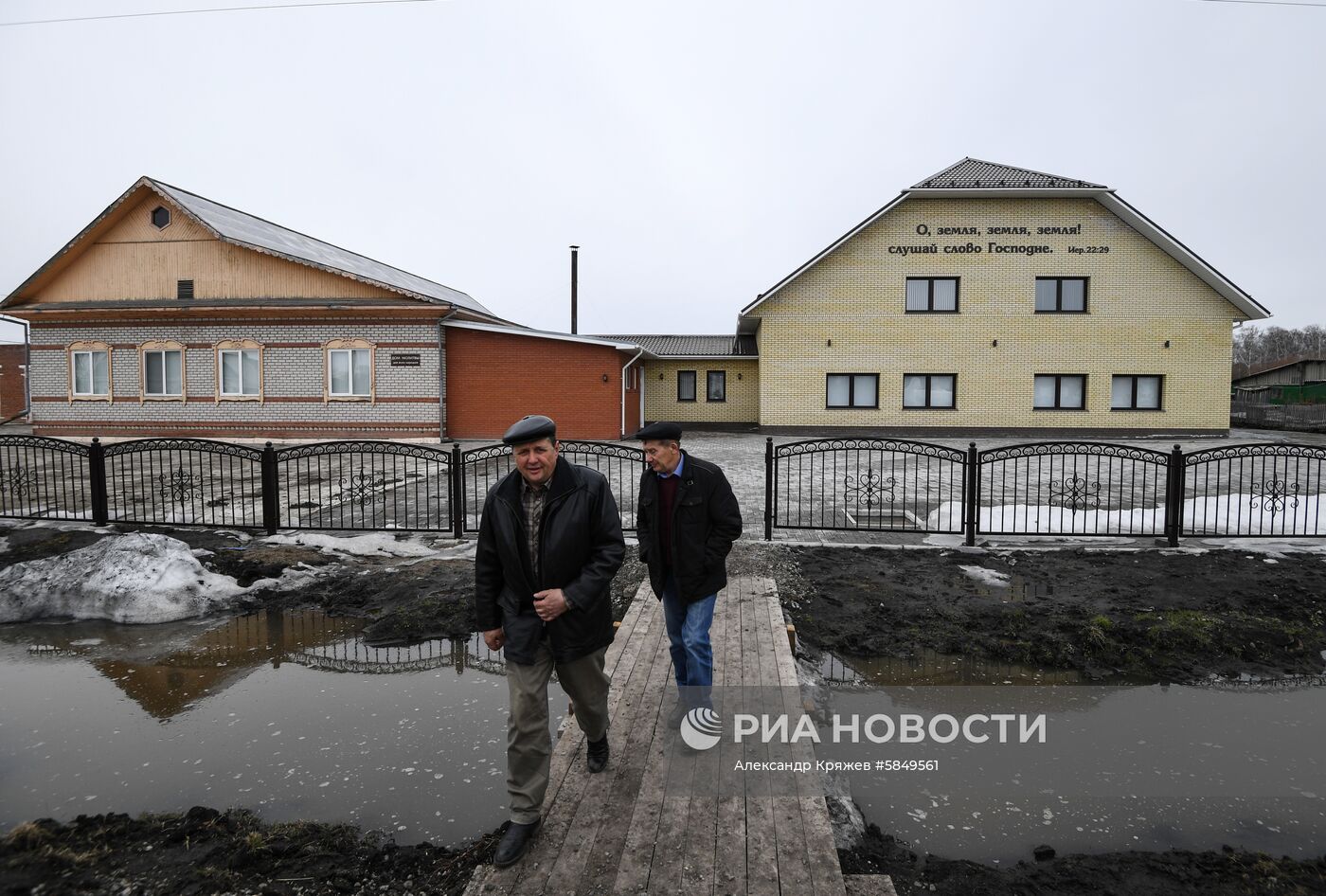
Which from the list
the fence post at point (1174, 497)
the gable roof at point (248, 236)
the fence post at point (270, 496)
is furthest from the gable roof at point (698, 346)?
the fence post at point (1174, 497)

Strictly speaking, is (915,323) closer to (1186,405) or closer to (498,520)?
(1186,405)

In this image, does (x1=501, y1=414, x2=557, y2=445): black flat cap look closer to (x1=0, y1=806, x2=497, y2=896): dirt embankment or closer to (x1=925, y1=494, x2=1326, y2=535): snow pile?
(x1=0, y1=806, x2=497, y2=896): dirt embankment

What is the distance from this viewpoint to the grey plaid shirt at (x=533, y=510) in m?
3.15

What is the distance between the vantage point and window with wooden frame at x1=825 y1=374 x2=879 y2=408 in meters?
25.6

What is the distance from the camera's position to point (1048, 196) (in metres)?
24.2

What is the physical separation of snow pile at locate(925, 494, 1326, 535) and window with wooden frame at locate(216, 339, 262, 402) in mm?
21538

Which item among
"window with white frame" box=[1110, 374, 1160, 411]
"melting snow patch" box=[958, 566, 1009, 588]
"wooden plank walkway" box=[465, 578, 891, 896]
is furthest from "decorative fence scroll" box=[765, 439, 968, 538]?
"window with white frame" box=[1110, 374, 1160, 411]

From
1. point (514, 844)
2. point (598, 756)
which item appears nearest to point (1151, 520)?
point (598, 756)

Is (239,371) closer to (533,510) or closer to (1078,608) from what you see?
Result: (533,510)

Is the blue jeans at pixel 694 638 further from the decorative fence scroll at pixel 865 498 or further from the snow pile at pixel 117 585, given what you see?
the snow pile at pixel 117 585

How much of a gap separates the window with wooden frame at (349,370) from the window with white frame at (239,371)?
92.2 inches

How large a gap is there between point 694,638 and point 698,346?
102 feet

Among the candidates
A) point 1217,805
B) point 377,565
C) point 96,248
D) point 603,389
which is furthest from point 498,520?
point 96,248

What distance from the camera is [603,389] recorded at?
22969 mm
